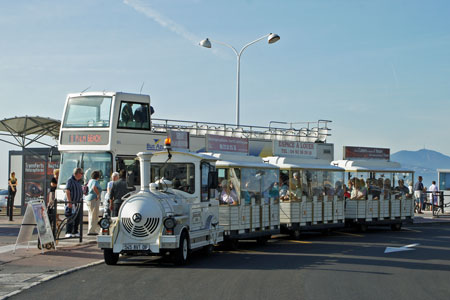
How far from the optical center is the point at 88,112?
22.9 m

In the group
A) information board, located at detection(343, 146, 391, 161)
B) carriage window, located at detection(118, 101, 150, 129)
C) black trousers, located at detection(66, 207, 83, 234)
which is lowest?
black trousers, located at detection(66, 207, 83, 234)

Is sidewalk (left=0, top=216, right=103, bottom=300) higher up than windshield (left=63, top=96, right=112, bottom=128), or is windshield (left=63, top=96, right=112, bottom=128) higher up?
windshield (left=63, top=96, right=112, bottom=128)

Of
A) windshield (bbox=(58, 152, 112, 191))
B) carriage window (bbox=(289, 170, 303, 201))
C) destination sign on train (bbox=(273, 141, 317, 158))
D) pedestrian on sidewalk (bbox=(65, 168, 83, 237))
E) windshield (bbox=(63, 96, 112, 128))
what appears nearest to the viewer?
pedestrian on sidewalk (bbox=(65, 168, 83, 237))

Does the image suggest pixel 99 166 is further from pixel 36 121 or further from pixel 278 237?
pixel 278 237

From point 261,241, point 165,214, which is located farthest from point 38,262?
point 261,241

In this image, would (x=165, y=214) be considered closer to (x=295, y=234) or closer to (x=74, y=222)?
A: (x=74, y=222)

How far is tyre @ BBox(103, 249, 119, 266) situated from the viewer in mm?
12734

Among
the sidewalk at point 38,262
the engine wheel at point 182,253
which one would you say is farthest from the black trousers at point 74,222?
the engine wheel at point 182,253

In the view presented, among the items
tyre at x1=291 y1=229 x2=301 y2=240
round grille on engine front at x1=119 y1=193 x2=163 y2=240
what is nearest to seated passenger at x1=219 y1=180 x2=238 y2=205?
tyre at x1=291 y1=229 x2=301 y2=240

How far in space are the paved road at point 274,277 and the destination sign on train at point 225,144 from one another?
3.30 m

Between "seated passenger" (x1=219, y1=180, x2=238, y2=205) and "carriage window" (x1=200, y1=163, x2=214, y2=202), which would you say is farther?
"seated passenger" (x1=219, y1=180, x2=238, y2=205)

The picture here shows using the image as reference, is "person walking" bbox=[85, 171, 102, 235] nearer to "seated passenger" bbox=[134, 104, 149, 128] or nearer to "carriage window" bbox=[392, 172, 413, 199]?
"seated passenger" bbox=[134, 104, 149, 128]

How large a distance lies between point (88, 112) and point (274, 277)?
13293 mm

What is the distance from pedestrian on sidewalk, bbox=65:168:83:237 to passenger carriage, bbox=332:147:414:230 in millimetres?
11225
